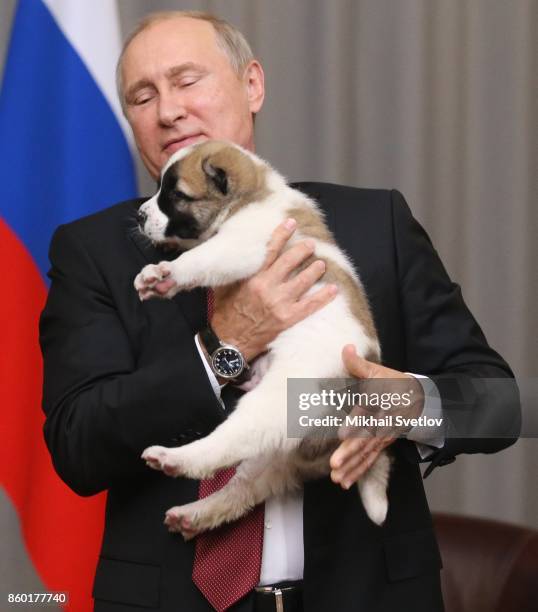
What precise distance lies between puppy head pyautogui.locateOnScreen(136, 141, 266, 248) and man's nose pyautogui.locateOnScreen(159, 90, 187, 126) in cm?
16

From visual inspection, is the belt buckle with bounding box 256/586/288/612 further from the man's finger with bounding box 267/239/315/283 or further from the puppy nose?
the puppy nose

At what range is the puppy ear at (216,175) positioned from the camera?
177 centimetres

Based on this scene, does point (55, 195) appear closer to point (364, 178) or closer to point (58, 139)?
point (58, 139)

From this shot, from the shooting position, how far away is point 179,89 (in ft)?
6.47

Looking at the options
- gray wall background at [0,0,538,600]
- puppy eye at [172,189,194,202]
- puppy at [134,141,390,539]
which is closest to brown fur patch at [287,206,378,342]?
puppy at [134,141,390,539]

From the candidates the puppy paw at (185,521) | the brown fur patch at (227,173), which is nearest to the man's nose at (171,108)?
the brown fur patch at (227,173)

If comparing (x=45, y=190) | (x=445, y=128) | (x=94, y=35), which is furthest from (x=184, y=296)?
(x=445, y=128)

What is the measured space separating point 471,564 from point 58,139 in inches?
62.9

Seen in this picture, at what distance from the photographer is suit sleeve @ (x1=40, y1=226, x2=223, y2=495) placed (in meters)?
1.55

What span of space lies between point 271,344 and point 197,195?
345 mm

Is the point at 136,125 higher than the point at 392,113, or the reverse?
the point at 392,113

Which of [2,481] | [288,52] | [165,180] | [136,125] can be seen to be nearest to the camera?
[165,180]

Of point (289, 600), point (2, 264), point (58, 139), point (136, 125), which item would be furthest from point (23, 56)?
point (289, 600)

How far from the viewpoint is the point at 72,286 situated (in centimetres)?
179
